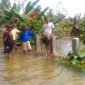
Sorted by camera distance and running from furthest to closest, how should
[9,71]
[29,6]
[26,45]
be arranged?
1. [29,6]
2. [26,45]
3. [9,71]

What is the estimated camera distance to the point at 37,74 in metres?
10.6

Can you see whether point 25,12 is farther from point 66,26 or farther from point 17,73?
point 17,73

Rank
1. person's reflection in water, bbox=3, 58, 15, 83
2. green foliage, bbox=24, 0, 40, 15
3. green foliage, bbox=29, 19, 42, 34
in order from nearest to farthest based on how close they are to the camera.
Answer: person's reflection in water, bbox=3, 58, 15, 83 < green foliage, bbox=29, 19, 42, 34 < green foliage, bbox=24, 0, 40, 15

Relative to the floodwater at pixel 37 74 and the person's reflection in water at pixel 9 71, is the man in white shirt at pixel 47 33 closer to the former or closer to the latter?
the floodwater at pixel 37 74

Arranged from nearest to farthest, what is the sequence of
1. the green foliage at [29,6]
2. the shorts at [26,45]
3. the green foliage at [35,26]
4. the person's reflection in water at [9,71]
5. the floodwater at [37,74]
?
the floodwater at [37,74], the person's reflection in water at [9,71], the shorts at [26,45], the green foliage at [35,26], the green foliage at [29,6]

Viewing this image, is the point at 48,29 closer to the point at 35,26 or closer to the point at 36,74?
the point at 36,74

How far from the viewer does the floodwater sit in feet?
30.7

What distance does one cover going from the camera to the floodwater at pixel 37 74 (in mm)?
9352

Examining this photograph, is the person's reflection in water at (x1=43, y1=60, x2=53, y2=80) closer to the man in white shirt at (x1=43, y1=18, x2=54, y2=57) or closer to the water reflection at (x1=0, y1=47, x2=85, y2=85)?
the water reflection at (x1=0, y1=47, x2=85, y2=85)

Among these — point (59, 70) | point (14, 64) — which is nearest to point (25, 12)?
point (14, 64)

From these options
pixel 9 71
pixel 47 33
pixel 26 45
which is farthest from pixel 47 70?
pixel 26 45

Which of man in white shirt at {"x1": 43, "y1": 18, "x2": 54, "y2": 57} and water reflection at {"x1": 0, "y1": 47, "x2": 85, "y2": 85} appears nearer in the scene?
water reflection at {"x1": 0, "y1": 47, "x2": 85, "y2": 85}

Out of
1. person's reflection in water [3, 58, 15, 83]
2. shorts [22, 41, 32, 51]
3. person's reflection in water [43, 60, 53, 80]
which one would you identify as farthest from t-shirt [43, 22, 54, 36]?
person's reflection in water [3, 58, 15, 83]

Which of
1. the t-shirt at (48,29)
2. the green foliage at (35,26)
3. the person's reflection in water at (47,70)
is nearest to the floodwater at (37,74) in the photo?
the person's reflection in water at (47,70)
